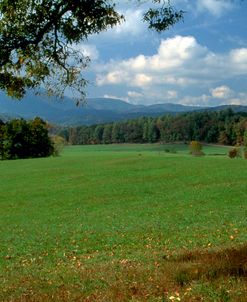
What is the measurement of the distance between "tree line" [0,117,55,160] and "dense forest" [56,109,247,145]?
31.2 metres

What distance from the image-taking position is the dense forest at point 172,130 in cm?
14950

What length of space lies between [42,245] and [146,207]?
12.0 meters

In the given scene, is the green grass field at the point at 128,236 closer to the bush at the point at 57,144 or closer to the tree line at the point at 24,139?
the tree line at the point at 24,139

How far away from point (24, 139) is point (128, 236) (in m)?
89.1

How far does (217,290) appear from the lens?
766 centimetres

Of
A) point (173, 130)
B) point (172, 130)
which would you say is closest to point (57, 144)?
point (172, 130)

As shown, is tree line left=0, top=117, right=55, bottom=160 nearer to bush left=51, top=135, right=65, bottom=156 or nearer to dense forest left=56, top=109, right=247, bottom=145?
bush left=51, top=135, right=65, bottom=156

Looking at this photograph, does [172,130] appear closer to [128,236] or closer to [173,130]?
[173,130]

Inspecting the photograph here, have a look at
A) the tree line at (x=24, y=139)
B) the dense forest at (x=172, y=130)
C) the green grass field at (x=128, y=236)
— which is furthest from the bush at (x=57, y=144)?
the green grass field at (x=128, y=236)

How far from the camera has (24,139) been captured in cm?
10544

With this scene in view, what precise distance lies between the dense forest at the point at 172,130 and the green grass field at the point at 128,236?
316 ft

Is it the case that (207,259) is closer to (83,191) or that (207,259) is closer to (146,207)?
(146,207)

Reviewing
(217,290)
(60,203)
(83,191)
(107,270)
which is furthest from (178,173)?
(217,290)

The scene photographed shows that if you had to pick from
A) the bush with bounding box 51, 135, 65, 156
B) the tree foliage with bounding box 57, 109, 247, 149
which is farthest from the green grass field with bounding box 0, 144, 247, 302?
the tree foliage with bounding box 57, 109, 247, 149
